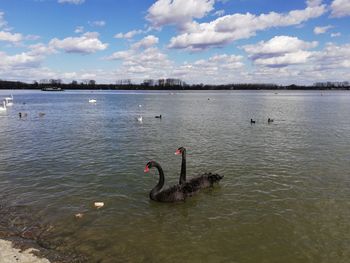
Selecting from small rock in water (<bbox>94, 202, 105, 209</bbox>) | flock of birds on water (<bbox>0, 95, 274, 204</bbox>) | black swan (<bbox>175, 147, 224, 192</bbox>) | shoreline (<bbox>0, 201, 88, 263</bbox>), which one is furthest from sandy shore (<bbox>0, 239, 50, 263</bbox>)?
black swan (<bbox>175, 147, 224, 192</bbox>)

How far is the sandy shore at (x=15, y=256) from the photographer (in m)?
7.13

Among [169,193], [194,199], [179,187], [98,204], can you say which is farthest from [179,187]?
[98,204]

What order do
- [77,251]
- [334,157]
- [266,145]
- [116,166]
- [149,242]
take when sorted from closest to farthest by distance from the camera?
[77,251] → [149,242] → [116,166] → [334,157] → [266,145]

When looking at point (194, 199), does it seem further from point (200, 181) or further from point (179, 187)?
point (200, 181)

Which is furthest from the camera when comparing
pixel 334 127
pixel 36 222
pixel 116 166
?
pixel 334 127

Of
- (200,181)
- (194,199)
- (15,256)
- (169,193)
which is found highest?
(200,181)

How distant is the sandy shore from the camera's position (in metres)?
7.13

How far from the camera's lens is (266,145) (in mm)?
21531

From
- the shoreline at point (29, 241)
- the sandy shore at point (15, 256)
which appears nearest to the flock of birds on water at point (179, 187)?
the shoreline at point (29, 241)

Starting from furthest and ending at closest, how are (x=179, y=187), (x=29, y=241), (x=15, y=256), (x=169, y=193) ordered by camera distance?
(x=179, y=187) → (x=169, y=193) → (x=29, y=241) → (x=15, y=256)

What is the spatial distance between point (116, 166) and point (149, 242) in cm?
776

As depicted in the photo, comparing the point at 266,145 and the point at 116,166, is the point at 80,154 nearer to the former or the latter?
the point at 116,166

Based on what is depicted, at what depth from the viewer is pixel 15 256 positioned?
731cm

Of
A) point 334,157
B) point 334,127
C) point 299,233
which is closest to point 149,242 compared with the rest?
point 299,233
